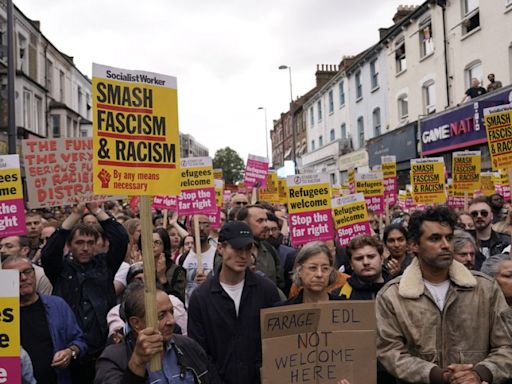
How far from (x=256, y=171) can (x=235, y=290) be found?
31.8 feet

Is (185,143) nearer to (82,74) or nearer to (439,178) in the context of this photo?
(82,74)

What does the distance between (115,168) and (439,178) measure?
28.2ft

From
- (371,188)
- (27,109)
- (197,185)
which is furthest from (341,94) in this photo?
(197,185)

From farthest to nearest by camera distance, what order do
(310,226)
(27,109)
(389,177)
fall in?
(27,109) → (389,177) → (310,226)

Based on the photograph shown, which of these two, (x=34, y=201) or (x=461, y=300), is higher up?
(x=34, y=201)

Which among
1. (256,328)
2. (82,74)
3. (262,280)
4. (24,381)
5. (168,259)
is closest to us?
(24,381)

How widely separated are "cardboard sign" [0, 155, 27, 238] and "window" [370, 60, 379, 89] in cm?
2409

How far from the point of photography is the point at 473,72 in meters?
19.9

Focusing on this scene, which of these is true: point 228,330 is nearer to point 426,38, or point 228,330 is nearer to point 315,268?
point 315,268

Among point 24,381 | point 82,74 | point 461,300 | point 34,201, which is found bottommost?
point 24,381

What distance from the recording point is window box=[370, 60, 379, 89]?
2844 cm

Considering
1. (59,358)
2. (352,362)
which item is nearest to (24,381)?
(59,358)

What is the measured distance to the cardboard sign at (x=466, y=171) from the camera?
34.6 feet

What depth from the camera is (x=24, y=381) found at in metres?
3.58
